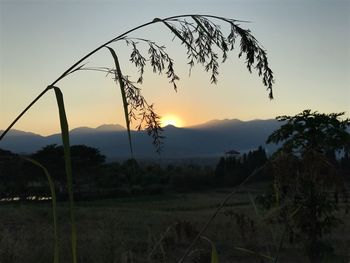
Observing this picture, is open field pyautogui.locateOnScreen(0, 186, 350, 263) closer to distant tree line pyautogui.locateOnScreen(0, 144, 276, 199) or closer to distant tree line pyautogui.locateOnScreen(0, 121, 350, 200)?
distant tree line pyautogui.locateOnScreen(0, 121, 350, 200)

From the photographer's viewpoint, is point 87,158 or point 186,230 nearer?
point 186,230

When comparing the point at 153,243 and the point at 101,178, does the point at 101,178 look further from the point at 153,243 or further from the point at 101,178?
the point at 153,243

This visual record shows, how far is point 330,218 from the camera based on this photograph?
6355 millimetres

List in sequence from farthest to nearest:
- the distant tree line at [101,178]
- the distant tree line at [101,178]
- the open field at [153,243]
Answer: the distant tree line at [101,178]
the distant tree line at [101,178]
the open field at [153,243]

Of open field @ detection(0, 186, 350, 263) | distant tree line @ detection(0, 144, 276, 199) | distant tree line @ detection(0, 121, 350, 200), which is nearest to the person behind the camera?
open field @ detection(0, 186, 350, 263)

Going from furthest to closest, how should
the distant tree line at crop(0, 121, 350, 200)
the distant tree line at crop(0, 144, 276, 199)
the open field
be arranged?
1. the distant tree line at crop(0, 144, 276, 199)
2. the distant tree line at crop(0, 121, 350, 200)
3. the open field

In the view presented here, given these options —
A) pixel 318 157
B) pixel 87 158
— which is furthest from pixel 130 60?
pixel 87 158

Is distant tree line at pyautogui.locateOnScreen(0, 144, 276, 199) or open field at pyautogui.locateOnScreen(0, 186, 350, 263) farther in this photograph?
distant tree line at pyautogui.locateOnScreen(0, 144, 276, 199)

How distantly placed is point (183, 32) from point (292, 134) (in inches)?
199

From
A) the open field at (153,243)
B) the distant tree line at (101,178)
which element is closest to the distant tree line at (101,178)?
the distant tree line at (101,178)

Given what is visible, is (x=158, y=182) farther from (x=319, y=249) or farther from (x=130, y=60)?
(x=130, y=60)

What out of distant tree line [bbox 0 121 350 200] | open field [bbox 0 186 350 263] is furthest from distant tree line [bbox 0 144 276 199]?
open field [bbox 0 186 350 263]

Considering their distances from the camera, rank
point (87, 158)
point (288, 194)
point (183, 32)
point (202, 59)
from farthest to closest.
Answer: point (87, 158)
point (288, 194)
point (202, 59)
point (183, 32)

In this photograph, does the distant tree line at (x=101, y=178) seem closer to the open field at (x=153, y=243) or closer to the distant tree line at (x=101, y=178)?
the distant tree line at (x=101, y=178)
